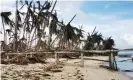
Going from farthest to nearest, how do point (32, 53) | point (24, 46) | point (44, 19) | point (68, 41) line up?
point (68, 41)
point (44, 19)
point (24, 46)
point (32, 53)

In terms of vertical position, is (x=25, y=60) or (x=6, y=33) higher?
(x=6, y=33)

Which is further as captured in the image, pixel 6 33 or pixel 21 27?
pixel 6 33

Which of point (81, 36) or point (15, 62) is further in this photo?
point (81, 36)

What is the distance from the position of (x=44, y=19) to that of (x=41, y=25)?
0.63 meters

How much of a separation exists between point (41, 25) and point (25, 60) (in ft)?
30.9

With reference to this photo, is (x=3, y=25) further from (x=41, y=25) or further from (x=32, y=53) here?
(x=32, y=53)

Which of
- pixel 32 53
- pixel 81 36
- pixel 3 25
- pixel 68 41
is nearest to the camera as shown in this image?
pixel 32 53

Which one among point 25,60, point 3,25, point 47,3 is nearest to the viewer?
point 25,60

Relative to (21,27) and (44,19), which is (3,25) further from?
(44,19)

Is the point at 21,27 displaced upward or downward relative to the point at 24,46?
upward

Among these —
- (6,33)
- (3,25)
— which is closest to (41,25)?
(3,25)

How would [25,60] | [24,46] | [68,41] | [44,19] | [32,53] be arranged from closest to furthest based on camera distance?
1. [25,60]
2. [32,53]
3. [24,46]
4. [44,19]
5. [68,41]

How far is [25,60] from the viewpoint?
1684cm

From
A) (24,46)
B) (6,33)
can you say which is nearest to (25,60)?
(24,46)
